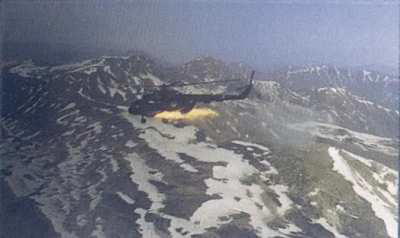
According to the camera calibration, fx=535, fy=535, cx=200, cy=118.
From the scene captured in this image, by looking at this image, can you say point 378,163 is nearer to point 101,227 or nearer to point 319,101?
point 319,101

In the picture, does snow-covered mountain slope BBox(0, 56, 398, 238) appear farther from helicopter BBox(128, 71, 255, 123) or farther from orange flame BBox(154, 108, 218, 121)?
helicopter BBox(128, 71, 255, 123)

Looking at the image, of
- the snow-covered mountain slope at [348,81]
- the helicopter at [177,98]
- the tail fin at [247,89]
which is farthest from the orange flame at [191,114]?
the snow-covered mountain slope at [348,81]

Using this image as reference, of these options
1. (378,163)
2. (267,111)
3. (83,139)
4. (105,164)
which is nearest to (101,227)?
(105,164)

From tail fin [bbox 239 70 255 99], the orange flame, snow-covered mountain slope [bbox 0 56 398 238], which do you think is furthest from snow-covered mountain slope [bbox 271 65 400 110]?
the orange flame

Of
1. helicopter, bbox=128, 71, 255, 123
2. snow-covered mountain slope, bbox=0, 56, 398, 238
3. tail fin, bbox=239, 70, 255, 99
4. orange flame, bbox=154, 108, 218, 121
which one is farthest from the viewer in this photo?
orange flame, bbox=154, 108, 218, 121

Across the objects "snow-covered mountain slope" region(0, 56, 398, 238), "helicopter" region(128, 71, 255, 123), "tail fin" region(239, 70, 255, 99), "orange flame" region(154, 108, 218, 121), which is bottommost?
"snow-covered mountain slope" region(0, 56, 398, 238)

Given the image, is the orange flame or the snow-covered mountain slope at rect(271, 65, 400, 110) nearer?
the snow-covered mountain slope at rect(271, 65, 400, 110)
